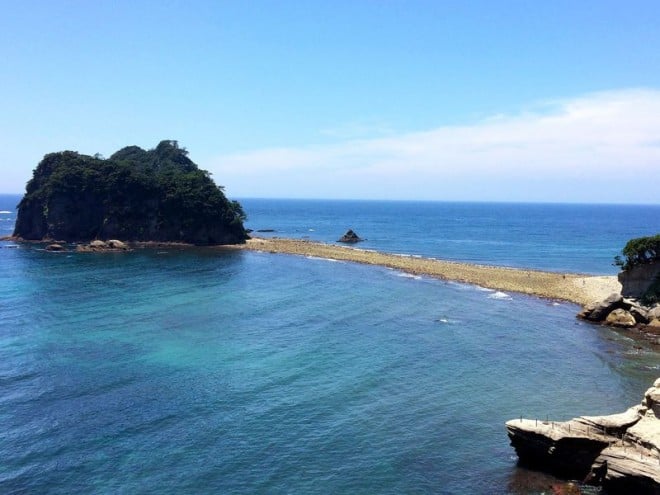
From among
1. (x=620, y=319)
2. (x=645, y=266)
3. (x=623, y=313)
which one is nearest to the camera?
(x=620, y=319)

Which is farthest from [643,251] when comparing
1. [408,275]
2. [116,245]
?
[116,245]

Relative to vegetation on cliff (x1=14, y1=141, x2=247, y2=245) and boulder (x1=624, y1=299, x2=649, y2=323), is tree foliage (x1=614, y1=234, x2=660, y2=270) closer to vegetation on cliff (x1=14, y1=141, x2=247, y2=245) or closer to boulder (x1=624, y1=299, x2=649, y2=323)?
boulder (x1=624, y1=299, x2=649, y2=323)

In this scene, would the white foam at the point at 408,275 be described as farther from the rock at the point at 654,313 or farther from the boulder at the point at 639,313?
the rock at the point at 654,313

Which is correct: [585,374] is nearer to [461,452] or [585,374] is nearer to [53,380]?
[461,452]

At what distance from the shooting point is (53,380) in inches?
1577

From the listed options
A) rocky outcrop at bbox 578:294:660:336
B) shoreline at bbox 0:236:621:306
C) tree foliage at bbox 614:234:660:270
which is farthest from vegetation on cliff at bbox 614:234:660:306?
shoreline at bbox 0:236:621:306

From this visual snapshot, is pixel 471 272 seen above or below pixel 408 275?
above

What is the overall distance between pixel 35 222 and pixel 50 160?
16.8 meters

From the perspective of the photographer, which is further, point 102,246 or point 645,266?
point 102,246

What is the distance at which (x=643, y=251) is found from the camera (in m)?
64.1

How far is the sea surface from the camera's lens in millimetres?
28641

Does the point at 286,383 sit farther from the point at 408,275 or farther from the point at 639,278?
the point at 408,275

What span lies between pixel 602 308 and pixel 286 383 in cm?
4105

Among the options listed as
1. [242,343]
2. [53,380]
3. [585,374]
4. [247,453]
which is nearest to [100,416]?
[53,380]
